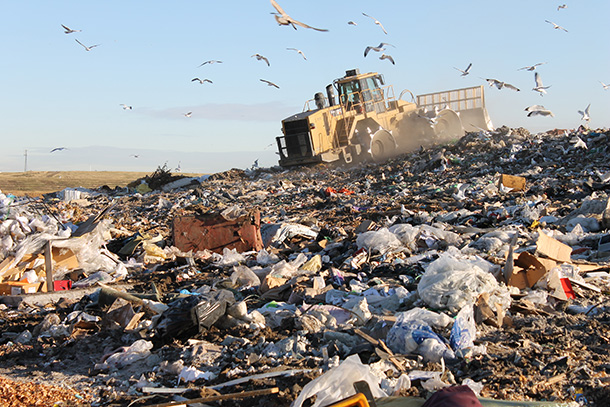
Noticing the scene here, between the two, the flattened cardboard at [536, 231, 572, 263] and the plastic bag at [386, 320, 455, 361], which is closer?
the plastic bag at [386, 320, 455, 361]

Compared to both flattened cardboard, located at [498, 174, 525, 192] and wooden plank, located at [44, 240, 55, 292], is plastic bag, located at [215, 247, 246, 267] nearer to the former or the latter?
wooden plank, located at [44, 240, 55, 292]

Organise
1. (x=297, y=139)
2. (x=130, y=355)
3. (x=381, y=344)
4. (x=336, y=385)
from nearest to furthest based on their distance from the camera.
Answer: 1. (x=336, y=385)
2. (x=381, y=344)
3. (x=130, y=355)
4. (x=297, y=139)

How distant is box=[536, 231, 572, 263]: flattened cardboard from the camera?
485 centimetres

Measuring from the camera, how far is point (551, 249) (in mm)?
4902

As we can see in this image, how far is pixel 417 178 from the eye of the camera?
13242 mm

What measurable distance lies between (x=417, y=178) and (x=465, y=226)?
6245 millimetres

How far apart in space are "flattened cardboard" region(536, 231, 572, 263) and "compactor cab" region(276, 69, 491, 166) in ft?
38.4

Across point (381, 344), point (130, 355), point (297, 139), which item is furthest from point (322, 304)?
point (297, 139)

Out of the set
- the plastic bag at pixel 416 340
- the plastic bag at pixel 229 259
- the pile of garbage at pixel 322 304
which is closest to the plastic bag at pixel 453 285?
the pile of garbage at pixel 322 304

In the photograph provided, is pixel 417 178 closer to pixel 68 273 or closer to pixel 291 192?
pixel 291 192

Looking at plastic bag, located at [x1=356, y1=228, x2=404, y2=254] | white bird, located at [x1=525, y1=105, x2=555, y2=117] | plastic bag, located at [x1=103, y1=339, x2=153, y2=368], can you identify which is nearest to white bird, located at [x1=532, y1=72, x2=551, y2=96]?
white bird, located at [x1=525, y1=105, x2=555, y2=117]

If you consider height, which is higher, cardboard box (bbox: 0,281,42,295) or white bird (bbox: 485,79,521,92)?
white bird (bbox: 485,79,521,92)

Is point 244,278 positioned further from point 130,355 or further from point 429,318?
point 429,318

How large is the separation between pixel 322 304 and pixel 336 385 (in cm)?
203
